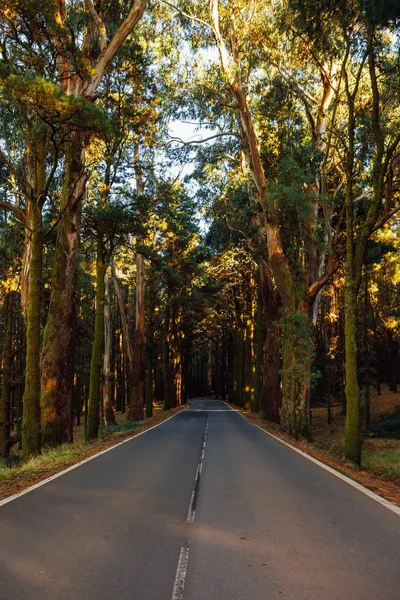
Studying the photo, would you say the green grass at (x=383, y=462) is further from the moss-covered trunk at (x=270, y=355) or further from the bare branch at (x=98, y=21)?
the bare branch at (x=98, y=21)

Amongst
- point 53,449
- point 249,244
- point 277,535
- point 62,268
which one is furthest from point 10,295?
point 277,535

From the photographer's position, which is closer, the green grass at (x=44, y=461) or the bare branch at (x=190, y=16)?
the green grass at (x=44, y=461)

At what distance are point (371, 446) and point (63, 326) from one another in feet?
46.6

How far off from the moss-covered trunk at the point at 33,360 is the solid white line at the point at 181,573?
9300 millimetres

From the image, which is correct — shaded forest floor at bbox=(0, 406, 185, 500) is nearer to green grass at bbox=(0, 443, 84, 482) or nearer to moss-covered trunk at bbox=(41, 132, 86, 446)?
green grass at bbox=(0, 443, 84, 482)

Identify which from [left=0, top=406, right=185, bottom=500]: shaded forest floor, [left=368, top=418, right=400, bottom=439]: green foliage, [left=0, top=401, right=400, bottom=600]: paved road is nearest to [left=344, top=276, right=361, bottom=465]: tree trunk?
[left=0, top=401, right=400, bottom=600]: paved road

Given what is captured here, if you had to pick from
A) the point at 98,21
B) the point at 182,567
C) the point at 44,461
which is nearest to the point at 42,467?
the point at 44,461

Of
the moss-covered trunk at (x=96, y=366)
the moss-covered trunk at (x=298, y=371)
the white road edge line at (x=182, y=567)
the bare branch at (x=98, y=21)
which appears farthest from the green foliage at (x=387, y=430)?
the bare branch at (x=98, y=21)

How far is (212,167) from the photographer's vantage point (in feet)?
88.7

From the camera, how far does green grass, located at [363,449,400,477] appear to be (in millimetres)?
14178

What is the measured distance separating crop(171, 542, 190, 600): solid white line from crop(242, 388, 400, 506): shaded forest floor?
4181 mm

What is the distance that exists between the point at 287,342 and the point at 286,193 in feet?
19.0

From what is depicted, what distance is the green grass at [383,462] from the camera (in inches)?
558

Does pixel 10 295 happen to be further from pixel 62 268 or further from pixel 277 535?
pixel 277 535
